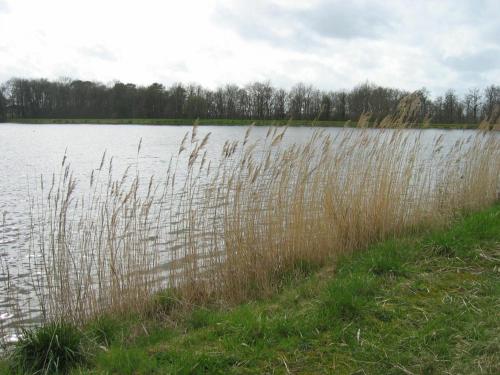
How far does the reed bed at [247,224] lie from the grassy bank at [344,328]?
19.2 inches

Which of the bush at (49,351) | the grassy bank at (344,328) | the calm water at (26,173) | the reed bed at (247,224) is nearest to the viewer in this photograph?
the grassy bank at (344,328)

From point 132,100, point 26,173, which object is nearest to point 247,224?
point 26,173

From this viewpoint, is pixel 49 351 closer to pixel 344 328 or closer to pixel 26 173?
pixel 344 328

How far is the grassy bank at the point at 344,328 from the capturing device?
3.00 meters

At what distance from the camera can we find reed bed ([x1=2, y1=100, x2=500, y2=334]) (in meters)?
4.79

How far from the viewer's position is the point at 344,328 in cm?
343

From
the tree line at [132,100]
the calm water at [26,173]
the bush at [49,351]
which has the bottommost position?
the calm water at [26,173]

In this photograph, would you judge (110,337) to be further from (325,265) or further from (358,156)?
(358,156)

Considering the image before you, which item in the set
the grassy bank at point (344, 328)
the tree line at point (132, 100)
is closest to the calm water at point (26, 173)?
the grassy bank at point (344, 328)

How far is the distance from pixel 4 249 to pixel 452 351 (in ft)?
26.4

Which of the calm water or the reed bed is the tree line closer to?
the calm water

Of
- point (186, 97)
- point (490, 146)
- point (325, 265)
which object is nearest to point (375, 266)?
point (325, 265)

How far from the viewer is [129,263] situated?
5008mm

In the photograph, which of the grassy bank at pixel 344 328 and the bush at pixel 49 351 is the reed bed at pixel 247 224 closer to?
the grassy bank at pixel 344 328
